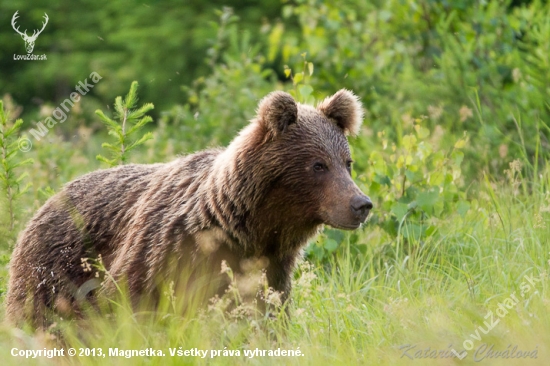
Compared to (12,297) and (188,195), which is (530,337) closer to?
(188,195)

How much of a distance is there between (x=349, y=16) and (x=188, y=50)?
6.54m

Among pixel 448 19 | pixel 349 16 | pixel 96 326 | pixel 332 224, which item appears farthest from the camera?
pixel 349 16

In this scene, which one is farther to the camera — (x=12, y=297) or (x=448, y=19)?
(x=448, y=19)

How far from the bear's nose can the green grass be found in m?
0.42

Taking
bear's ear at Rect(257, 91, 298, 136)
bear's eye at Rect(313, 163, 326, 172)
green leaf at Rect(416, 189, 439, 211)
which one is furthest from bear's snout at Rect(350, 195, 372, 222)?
green leaf at Rect(416, 189, 439, 211)

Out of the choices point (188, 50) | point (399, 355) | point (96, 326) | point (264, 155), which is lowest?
point (188, 50)

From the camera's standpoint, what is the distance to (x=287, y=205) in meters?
4.68

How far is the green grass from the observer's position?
3.63 metres

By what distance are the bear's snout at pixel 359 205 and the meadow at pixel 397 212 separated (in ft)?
1.33

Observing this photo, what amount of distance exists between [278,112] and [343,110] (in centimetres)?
55

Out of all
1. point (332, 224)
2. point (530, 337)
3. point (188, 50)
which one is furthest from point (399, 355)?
point (188, 50)

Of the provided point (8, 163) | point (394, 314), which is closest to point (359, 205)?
point (394, 314)

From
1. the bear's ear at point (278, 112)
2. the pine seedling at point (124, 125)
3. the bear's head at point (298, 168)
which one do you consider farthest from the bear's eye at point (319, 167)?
the pine seedling at point (124, 125)

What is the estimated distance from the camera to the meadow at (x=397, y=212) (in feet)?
12.4
